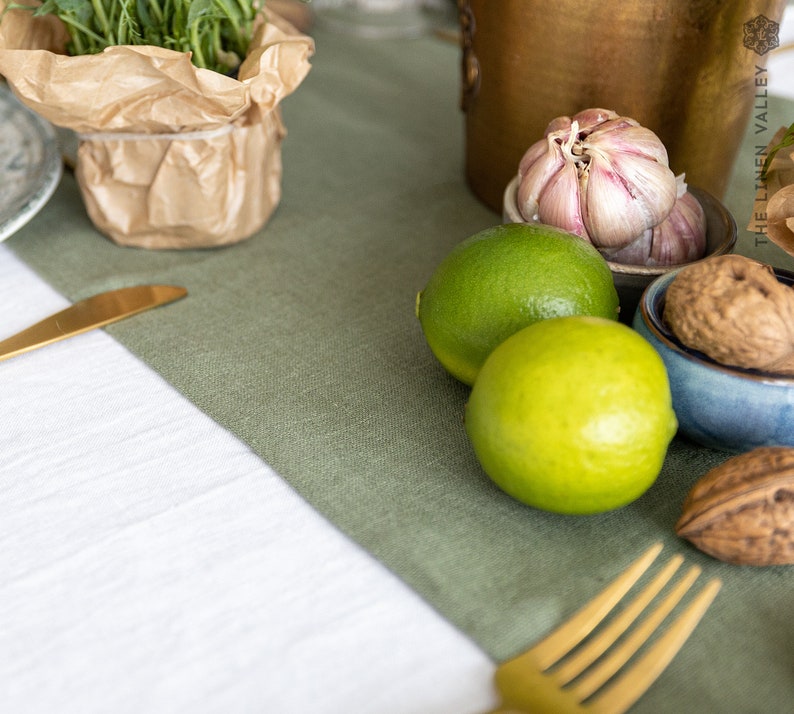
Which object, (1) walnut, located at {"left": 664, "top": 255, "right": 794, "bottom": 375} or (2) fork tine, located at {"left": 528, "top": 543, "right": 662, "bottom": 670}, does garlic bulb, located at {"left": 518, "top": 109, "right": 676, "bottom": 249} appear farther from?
(2) fork tine, located at {"left": 528, "top": 543, "right": 662, "bottom": 670}

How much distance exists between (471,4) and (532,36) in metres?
0.07

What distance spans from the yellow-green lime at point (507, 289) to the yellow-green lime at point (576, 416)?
5 centimetres

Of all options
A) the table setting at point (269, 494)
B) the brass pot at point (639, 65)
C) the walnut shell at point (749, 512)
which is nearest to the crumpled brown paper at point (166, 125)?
the table setting at point (269, 494)

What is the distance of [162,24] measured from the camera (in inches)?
22.9

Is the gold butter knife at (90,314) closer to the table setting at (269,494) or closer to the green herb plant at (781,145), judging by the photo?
the table setting at (269,494)

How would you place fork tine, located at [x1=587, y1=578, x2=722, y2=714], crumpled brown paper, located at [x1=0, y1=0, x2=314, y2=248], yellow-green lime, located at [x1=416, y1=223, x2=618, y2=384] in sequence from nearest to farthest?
fork tine, located at [x1=587, y1=578, x2=722, y2=714] < yellow-green lime, located at [x1=416, y1=223, x2=618, y2=384] < crumpled brown paper, located at [x1=0, y1=0, x2=314, y2=248]

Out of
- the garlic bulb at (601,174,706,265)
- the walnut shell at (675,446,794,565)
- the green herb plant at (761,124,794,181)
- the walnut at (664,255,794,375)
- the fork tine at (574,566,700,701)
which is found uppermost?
the green herb plant at (761,124,794,181)

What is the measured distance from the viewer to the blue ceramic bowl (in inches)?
15.2

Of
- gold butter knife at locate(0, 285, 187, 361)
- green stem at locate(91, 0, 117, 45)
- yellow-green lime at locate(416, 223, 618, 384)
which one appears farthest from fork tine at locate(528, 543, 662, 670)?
green stem at locate(91, 0, 117, 45)

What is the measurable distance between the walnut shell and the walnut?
44mm

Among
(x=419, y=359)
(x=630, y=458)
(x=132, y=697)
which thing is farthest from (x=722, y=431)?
(x=132, y=697)

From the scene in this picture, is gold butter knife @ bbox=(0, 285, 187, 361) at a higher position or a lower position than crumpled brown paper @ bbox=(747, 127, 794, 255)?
lower

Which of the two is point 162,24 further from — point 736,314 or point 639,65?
point 736,314

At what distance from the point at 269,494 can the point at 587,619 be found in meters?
0.17
